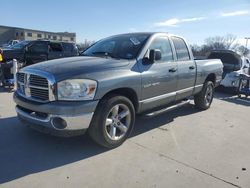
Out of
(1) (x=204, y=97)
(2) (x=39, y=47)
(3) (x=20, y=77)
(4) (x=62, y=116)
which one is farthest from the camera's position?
(2) (x=39, y=47)

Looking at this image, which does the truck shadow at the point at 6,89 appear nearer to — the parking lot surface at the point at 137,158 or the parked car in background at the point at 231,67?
the parking lot surface at the point at 137,158

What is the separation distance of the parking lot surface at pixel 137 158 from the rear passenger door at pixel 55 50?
818cm

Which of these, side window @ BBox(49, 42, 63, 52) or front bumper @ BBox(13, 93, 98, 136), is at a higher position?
side window @ BBox(49, 42, 63, 52)

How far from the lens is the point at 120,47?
5.07m

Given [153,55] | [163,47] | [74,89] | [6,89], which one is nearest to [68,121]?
[74,89]

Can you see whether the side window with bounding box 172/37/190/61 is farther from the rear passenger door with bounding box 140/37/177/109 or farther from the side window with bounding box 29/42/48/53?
the side window with bounding box 29/42/48/53

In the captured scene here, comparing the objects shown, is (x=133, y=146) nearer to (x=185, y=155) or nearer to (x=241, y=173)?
(x=185, y=155)

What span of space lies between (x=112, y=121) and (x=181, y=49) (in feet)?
8.88

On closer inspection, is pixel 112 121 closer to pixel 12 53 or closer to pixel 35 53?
pixel 35 53

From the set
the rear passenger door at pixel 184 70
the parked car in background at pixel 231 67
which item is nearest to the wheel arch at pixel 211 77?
the rear passenger door at pixel 184 70

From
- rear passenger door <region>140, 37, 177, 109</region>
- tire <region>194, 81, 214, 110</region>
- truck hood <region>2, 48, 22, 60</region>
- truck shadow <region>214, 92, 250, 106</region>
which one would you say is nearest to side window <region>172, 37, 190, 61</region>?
rear passenger door <region>140, 37, 177, 109</region>

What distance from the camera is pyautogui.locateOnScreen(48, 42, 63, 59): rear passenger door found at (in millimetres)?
13531

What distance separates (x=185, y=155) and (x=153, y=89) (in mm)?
1356

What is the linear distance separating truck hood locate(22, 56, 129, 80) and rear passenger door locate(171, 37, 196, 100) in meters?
1.73
